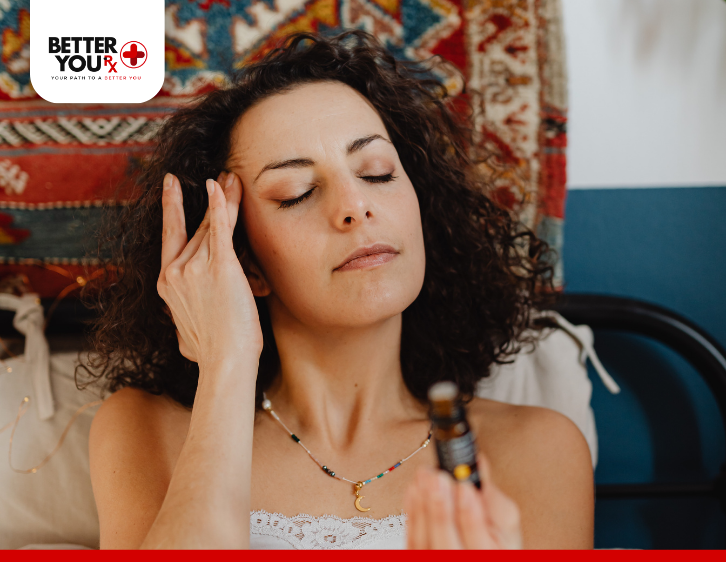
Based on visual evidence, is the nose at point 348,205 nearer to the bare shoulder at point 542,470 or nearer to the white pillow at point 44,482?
the bare shoulder at point 542,470

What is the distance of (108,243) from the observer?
1.25 meters

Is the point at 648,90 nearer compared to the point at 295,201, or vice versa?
the point at 295,201

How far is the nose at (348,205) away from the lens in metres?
0.91

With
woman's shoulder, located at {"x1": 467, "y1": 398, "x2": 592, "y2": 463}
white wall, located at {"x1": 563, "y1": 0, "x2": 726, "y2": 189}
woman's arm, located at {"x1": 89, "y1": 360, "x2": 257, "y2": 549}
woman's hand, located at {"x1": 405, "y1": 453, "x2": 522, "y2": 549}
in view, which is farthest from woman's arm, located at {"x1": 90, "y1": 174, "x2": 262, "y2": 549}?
white wall, located at {"x1": 563, "y1": 0, "x2": 726, "y2": 189}

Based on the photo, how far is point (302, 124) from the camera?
0.96 metres

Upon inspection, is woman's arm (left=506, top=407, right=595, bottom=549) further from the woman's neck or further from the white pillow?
the white pillow

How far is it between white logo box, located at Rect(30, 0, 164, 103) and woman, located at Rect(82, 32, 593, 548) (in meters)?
0.15

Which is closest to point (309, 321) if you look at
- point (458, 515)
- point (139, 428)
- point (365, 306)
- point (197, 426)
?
point (365, 306)

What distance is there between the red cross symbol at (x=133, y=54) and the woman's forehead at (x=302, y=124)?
0.31 meters

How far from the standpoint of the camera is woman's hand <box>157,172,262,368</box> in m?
0.92

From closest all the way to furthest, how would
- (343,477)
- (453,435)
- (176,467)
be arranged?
(453,435)
(176,467)
(343,477)

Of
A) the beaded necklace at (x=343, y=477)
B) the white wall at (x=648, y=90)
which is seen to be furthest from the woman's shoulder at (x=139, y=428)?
the white wall at (x=648, y=90)

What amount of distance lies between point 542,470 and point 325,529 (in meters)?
0.38

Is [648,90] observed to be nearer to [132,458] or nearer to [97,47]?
[97,47]
